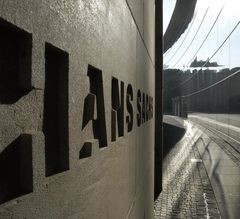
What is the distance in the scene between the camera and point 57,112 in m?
2.04

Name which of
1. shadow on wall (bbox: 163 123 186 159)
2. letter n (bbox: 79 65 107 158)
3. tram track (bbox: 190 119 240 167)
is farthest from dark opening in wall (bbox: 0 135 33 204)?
shadow on wall (bbox: 163 123 186 159)

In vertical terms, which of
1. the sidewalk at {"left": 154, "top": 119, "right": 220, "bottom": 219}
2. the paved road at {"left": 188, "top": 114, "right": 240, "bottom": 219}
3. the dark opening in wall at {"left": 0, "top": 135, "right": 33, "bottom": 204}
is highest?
the dark opening in wall at {"left": 0, "top": 135, "right": 33, "bottom": 204}

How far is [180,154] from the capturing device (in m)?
22.4

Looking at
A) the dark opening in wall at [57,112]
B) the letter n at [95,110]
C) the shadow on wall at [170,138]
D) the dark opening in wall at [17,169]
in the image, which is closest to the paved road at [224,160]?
the shadow on wall at [170,138]

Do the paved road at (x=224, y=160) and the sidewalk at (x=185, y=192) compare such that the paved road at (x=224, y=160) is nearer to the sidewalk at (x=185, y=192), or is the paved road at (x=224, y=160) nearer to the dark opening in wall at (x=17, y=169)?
the sidewalk at (x=185, y=192)

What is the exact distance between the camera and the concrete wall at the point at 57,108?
156 cm

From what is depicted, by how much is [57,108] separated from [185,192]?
1092 cm

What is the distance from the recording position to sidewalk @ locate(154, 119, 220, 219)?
10289 millimetres

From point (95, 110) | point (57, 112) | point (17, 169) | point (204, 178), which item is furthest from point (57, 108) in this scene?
point (204, 178)

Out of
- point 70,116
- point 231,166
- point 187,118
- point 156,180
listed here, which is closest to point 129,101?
point 70,116

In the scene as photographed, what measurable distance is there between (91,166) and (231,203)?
891cm

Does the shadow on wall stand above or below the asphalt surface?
above

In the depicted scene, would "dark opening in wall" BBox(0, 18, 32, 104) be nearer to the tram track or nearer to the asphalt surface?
the asphalt surface

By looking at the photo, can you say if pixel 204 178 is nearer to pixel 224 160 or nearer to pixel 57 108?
pixel 224 160
